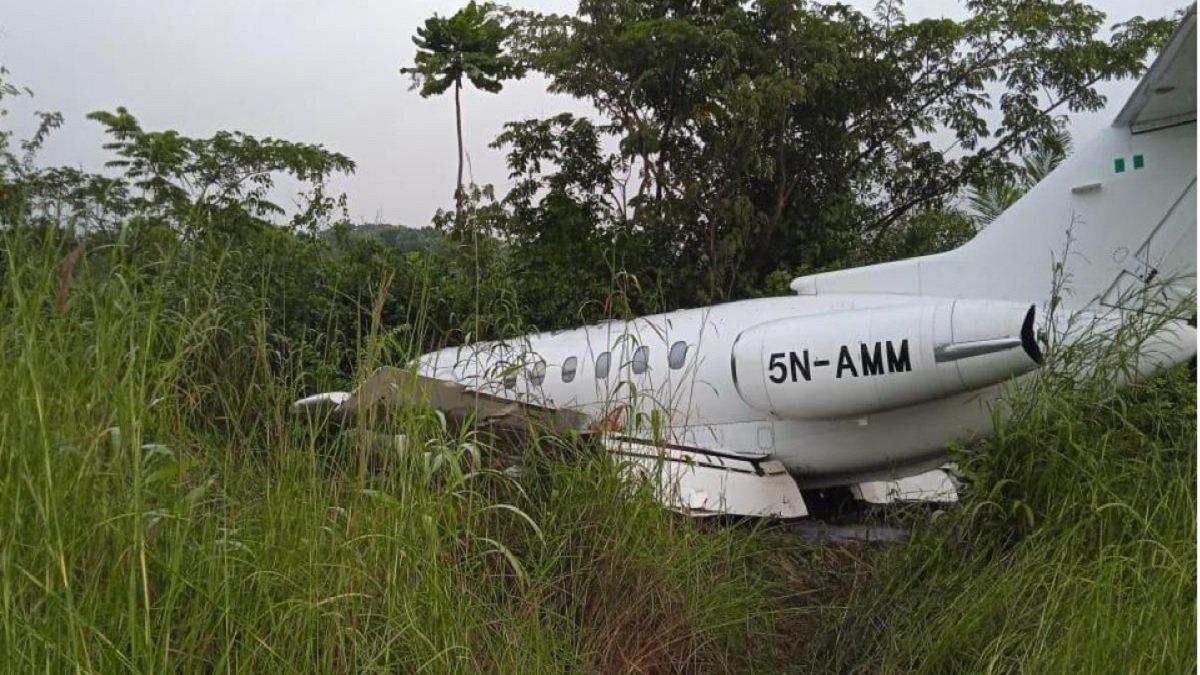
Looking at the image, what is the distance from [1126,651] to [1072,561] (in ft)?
2.54

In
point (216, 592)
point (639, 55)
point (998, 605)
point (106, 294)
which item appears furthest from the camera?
point (639, 55)

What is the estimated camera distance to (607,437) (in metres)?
4.71

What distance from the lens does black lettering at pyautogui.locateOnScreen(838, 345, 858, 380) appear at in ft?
24.7

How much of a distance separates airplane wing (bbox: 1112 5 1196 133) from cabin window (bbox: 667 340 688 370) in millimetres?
3662

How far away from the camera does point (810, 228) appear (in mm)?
15172

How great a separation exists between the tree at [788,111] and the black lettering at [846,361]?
6.09 m

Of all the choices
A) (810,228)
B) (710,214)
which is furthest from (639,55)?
(810,228)

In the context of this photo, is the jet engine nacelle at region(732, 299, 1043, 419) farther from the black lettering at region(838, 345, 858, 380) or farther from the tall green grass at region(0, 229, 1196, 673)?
the tall green grass at region(0, 229, 1196, 673)

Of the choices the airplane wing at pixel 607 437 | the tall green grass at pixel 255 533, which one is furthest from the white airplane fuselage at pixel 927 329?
the tall green grass at pixel 255 533

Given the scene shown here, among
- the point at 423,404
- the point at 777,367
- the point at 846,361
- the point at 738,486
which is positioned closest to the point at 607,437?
the point at 423,404

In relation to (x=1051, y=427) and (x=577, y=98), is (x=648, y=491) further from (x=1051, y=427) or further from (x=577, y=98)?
(x=577, y=98)

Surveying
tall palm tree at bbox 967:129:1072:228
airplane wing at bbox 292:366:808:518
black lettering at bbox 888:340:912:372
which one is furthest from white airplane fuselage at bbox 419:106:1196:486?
tall palm tree at bbox 967:129:1072:228

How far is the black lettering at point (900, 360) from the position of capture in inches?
287

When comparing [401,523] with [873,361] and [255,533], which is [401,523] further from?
[873,361]
